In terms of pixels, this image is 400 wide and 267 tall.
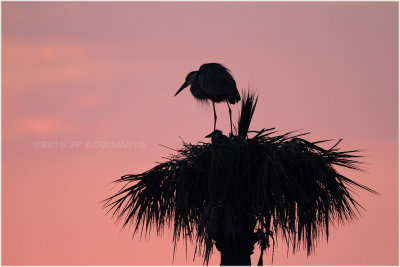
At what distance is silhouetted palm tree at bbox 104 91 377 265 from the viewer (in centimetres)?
1412

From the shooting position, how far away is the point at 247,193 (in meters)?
14.3

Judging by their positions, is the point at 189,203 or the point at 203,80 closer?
the point at 189,203

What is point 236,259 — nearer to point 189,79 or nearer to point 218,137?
point 218,137

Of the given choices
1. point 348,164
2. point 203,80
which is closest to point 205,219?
point 348,164

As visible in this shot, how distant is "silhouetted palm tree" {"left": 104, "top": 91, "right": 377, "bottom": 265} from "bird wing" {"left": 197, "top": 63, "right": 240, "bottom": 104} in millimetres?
2939

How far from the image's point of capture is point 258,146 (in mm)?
14578

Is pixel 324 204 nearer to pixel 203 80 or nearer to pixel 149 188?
pixel 149 188

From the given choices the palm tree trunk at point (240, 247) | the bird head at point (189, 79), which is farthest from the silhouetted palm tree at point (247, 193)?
the bird head at point (189, 79)

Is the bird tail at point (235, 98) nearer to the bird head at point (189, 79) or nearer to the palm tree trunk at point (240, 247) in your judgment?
the bird head at point (189, 79)

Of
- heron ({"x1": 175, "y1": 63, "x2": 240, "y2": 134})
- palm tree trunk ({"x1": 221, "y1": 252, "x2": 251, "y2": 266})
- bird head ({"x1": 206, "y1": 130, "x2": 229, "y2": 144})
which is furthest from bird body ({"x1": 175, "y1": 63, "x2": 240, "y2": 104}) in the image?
palm tree trunk ({"x1": 221, "y1": 252, "x2": 251, "y2": 266})

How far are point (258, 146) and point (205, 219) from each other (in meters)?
1.68

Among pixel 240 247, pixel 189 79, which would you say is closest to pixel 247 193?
pixel 240 247

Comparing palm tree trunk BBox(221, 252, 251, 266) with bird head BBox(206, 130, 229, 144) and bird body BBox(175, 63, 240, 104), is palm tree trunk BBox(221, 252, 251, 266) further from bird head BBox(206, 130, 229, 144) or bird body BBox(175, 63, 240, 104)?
bird body BBox(175, 63, 240, 104)

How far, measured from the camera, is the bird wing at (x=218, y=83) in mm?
18094
